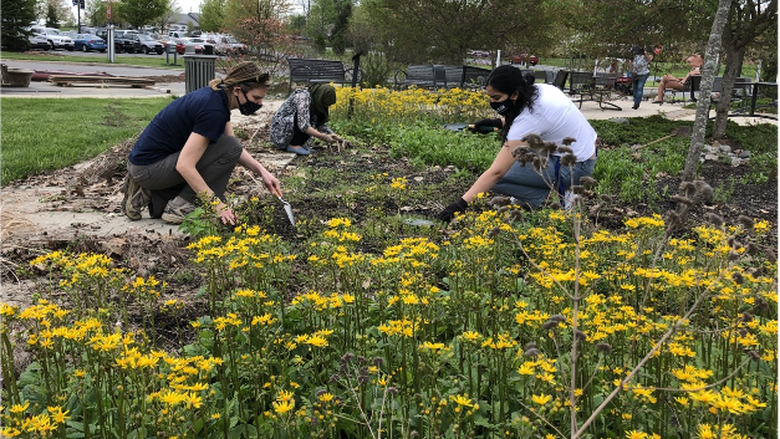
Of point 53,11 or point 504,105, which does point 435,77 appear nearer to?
point 504,105

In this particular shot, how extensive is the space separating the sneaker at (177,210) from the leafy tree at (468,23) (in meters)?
17.5

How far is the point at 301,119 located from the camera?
25.9 ft

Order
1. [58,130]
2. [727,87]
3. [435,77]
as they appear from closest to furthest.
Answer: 1. [58,130]
2. [727,87]
3. [435,77]

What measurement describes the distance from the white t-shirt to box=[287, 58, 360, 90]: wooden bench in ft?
30.9

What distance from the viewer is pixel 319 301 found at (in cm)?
221

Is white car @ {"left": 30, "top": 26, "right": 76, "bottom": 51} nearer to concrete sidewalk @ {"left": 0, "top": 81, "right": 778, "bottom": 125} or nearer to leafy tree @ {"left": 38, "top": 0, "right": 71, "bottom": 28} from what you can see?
leafy tree @ {"left": 38, "top": 0, "right": 71, "bottom": 28}

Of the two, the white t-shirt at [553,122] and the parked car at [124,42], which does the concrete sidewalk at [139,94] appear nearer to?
the white t-shirt at [553,122]

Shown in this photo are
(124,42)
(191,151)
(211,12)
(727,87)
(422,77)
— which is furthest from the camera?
(211,12)

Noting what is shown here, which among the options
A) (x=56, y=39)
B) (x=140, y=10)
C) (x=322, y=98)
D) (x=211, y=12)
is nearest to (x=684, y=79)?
(x=322, y=98)

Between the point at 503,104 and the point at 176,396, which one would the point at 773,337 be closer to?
the point at 176,396

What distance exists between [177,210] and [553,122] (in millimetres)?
2972

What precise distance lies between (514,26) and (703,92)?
55.9 ft

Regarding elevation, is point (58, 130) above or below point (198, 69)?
below

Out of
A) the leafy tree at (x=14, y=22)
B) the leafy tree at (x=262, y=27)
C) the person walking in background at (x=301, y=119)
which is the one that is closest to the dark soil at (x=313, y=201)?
the person walking in background at (x=301, y=119)
